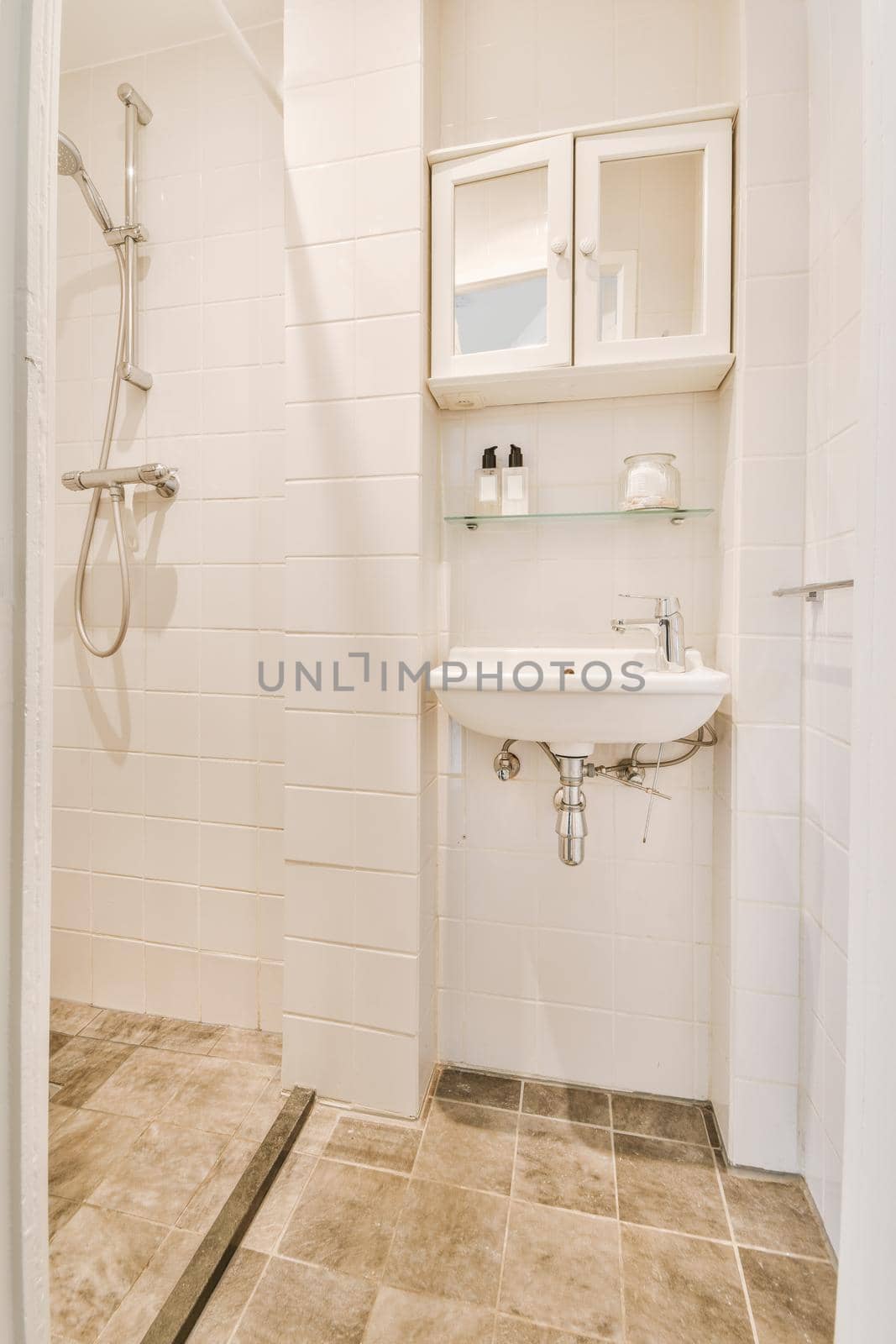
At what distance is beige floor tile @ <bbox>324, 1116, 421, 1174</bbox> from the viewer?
1.18 m

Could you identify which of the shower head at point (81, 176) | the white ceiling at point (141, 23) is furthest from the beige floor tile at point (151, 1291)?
the white ceiling at point (141, 23)

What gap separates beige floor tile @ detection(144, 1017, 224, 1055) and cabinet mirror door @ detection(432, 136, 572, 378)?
1585 mm

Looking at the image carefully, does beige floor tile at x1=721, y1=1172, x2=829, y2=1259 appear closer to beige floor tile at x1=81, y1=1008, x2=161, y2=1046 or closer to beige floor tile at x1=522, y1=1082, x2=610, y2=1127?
beige floor tile at x1=522, y1=1082, x2=610, y2=1127

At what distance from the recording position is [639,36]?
1294mm

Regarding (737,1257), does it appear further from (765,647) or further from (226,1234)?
(765,647)

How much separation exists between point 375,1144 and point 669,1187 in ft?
1.78

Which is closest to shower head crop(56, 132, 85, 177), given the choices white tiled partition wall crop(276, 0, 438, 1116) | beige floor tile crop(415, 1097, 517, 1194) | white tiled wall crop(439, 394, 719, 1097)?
white tiled partition wall crop(276, 0, 438, 1116)

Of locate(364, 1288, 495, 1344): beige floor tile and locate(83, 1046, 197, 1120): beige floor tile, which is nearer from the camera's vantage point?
locate(364, 1288, 495, 1344): beige floor tile

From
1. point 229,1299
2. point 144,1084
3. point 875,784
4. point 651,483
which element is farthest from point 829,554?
point 144,1084

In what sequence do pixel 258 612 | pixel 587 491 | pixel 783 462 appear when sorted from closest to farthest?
pixel 783 462 < pixel 587 491 < pixel 258 612

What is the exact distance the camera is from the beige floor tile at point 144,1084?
126cm

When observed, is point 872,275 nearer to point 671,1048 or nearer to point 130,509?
point 671,1048

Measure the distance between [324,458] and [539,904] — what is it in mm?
1054

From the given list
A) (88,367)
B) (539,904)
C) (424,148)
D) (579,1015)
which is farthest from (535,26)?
(579,1015)
